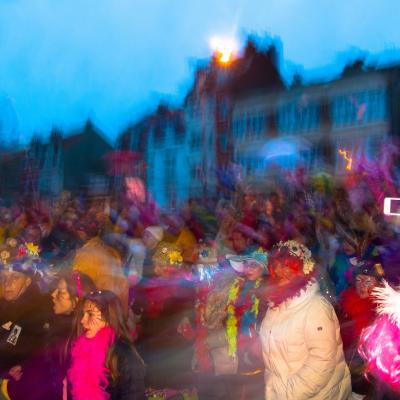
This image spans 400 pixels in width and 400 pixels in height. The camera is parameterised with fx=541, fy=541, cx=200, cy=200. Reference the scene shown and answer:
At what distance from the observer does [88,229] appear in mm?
7461

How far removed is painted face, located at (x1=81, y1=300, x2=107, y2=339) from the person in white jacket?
123 cm

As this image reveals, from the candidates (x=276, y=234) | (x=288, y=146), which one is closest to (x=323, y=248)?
(x=276, y=234)

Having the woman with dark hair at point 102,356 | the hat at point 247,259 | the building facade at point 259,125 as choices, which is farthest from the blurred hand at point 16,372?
the building facade at point 259,125

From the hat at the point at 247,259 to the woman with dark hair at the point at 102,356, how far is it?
122 cm

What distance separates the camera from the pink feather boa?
396 centimetres

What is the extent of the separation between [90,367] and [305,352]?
1596 mm

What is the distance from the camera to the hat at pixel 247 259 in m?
4.75

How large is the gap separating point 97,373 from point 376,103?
26153mm

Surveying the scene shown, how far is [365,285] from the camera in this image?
4.47 metres

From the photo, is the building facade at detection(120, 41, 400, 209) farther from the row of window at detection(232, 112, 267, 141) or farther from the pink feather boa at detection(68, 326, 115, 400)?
the pink feather boa at detection(68, 326, 115, 400)

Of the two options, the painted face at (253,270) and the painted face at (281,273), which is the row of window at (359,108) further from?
the painted face at (281,273)

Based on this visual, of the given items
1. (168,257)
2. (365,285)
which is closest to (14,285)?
(168,257)

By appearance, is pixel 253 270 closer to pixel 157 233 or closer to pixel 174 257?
pixel 174 257

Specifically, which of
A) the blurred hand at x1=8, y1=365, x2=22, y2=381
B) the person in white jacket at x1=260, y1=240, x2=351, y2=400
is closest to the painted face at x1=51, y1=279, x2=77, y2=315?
the blurred hand at x1=8, y1=365, x2=22, y2=381
